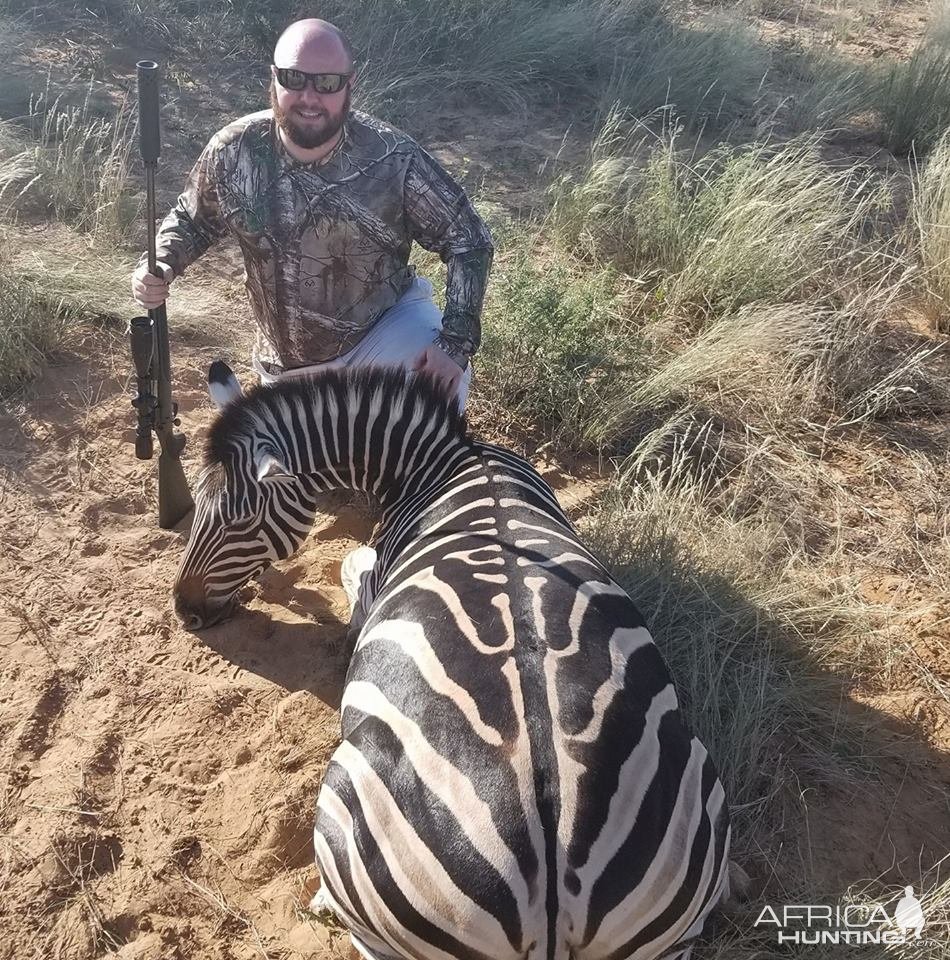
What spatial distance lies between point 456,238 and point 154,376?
143cm

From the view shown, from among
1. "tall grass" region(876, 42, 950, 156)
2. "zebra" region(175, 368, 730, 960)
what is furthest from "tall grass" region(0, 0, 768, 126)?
"zebra" region(175, 368, 730, 960)

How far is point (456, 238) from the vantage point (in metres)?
3.74

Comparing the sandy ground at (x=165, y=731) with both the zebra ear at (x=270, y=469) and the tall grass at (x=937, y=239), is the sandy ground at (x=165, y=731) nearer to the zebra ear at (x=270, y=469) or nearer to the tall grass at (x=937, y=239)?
the zebra ear at (x=270, y=469)

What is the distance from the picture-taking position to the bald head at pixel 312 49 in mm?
3395

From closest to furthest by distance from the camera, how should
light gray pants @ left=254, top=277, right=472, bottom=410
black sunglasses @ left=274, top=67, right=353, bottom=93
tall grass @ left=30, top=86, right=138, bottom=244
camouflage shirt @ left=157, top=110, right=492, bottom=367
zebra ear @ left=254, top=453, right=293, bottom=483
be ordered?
zebra ear @ left=254, top=453, right=293, bottom=483
black sunglasses @ left=274, top=67, right=353, bottom=93
camouflage shirt @ left=157, top=110, right=492, bottom=367
light gray pants @ left=254, top=277, right=472, bottom=410
tall grass @ left=30, top=86, right=138, bottom=244

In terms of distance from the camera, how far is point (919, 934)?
246cm

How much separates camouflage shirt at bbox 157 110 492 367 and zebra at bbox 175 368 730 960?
1123 millimetres

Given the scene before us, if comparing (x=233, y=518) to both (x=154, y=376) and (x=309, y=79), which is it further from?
(x=309, y=79)

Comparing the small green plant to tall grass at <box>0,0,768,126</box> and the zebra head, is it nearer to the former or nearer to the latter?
the zebra head

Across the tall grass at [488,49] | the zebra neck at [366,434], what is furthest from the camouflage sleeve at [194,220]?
the tall grass at [488,49]

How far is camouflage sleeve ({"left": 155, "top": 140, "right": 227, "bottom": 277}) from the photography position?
3.75m

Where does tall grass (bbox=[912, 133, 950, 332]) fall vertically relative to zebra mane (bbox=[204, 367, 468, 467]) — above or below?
above

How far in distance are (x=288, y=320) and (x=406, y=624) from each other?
1972 mm

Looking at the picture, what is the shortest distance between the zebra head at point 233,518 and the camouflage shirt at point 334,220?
0.79 m
